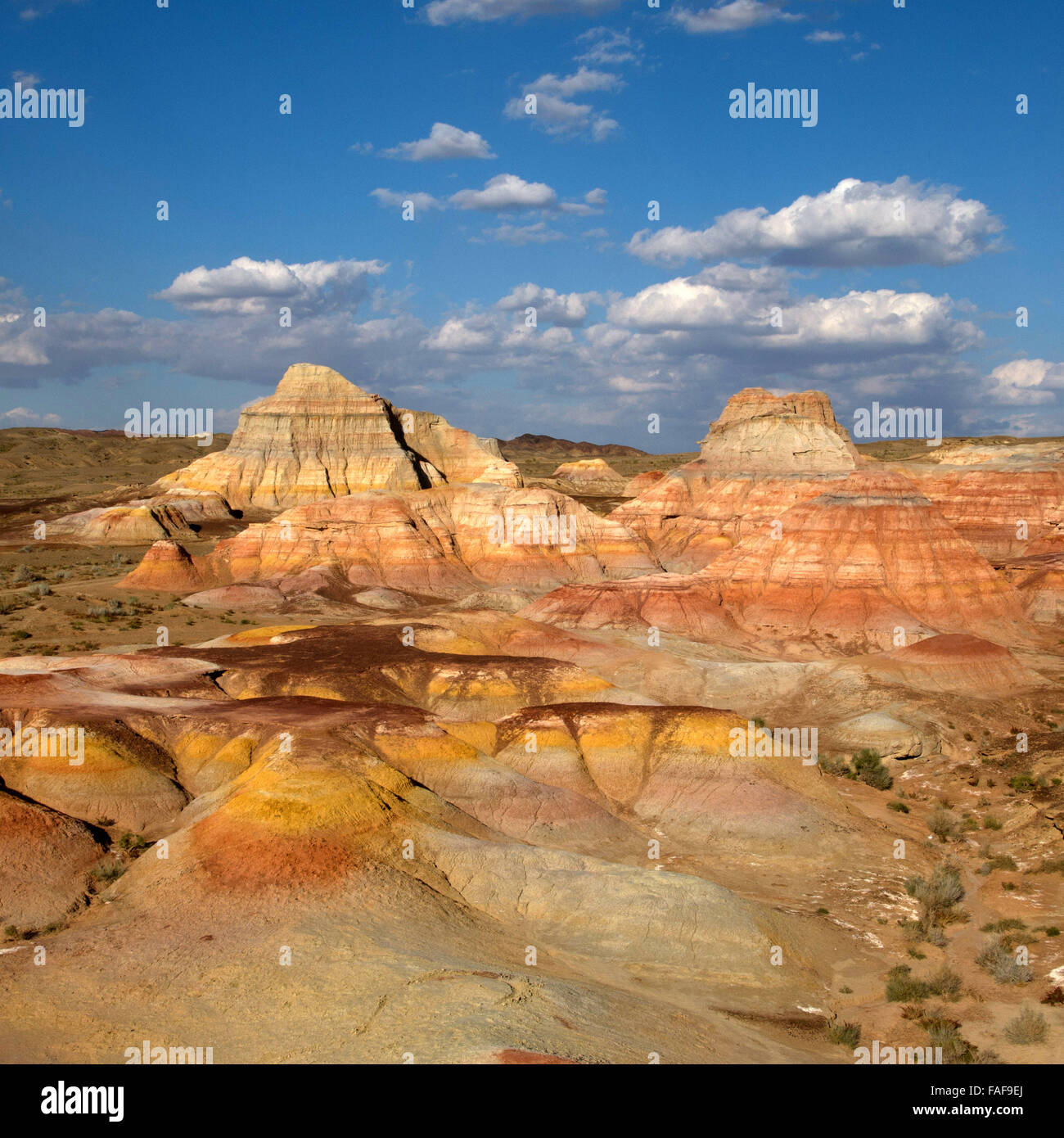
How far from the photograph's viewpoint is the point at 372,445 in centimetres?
11688

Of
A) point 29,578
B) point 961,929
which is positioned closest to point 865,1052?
point 961,929

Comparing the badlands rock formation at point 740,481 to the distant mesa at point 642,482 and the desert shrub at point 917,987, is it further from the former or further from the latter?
the desert shrub at point 917,987

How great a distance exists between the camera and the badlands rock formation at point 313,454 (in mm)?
114938

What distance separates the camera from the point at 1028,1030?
20609 millimetres

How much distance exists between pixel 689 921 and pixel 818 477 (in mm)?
76658

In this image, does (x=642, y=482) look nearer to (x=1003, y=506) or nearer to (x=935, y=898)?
(x=1003, y=506)

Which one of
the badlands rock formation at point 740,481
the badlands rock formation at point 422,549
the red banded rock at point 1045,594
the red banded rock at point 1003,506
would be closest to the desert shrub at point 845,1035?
the red banded rock at point 1045,594

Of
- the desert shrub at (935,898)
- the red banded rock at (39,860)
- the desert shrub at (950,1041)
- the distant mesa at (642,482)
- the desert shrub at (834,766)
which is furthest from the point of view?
the distant mesa at (642,482)

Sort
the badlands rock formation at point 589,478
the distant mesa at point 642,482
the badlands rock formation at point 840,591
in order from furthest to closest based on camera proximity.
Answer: the badlands rock formation at point 589,478 < the distant mesa at point 642,482 < the badlands rock formation at point 840,591

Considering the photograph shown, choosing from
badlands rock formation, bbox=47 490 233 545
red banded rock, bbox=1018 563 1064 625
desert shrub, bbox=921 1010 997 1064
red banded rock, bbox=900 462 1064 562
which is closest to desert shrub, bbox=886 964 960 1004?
desert shrub, bbox=921 1010 997 1064

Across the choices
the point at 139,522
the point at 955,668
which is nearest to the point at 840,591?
the point at 955,668

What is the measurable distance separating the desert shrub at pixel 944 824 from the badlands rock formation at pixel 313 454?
77.9 m

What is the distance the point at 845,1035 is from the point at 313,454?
104m
